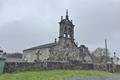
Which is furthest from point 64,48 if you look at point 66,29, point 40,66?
point 40,66

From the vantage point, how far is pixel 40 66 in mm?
39906

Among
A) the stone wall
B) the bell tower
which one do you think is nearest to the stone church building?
the bell tower

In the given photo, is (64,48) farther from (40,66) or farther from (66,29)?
(40,66)

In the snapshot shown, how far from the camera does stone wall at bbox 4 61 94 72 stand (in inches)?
1453

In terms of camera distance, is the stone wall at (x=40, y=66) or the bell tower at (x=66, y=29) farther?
the bell tower at (x=66, y=29)

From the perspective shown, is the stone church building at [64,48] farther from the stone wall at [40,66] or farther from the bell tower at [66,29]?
the stone wall at [40,66]

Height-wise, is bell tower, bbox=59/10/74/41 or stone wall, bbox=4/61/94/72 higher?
bell tower, bbox=59/10/74/41

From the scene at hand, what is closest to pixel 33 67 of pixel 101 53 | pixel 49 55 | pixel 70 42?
pixel 49 55

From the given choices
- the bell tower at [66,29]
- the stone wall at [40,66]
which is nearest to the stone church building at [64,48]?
the bell tower at [66,29]

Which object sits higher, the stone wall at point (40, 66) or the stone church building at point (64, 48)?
the stone church building at point (64, 48)

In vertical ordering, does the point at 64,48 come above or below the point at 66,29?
below

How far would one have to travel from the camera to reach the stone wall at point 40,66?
36906mm

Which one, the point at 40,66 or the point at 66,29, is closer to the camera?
the point at 40,66

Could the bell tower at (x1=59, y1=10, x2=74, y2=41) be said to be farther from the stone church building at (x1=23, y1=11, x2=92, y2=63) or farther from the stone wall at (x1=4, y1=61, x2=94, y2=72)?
the stone wall at (x1=4, y1=61, x2=94, y2=72)
